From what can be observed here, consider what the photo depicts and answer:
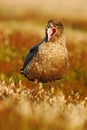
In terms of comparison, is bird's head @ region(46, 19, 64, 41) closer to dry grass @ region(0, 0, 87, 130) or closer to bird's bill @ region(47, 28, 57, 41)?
bird's bill @ region(47, 28, 57, 41)

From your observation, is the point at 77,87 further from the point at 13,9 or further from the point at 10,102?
the point at 13,9

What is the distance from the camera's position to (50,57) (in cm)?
918

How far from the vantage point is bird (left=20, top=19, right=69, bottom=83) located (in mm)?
9211

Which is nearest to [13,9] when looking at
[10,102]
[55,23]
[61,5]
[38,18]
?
[38,18]

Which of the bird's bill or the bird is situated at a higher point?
the bird's bill

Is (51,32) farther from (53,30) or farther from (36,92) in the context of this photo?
(36,92)

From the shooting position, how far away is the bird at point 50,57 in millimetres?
9211

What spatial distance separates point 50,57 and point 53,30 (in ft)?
1.98

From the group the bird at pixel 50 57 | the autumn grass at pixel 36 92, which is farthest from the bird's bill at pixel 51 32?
the autumn grass at pixel 36 92

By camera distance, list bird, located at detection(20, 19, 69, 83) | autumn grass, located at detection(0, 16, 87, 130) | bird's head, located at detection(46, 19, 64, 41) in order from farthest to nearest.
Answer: bird's head, located at detection(46, 19, 64, 41), bird, located at detection(20, 19, 69, 83), autumn grass, located at detection(0, 16, 87, 130)

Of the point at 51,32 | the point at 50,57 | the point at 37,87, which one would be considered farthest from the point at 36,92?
the point at 51,32

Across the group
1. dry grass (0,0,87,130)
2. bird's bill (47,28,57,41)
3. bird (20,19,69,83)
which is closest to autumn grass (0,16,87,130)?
dry grass (0,0,87,130)

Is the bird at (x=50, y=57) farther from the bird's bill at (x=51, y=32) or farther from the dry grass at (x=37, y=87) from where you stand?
the dry grass at (x=37, y=87)

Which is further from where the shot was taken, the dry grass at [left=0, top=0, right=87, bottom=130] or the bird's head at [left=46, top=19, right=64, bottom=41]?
the bird's head at [left=46, top=19, right=64, bottom=41]
